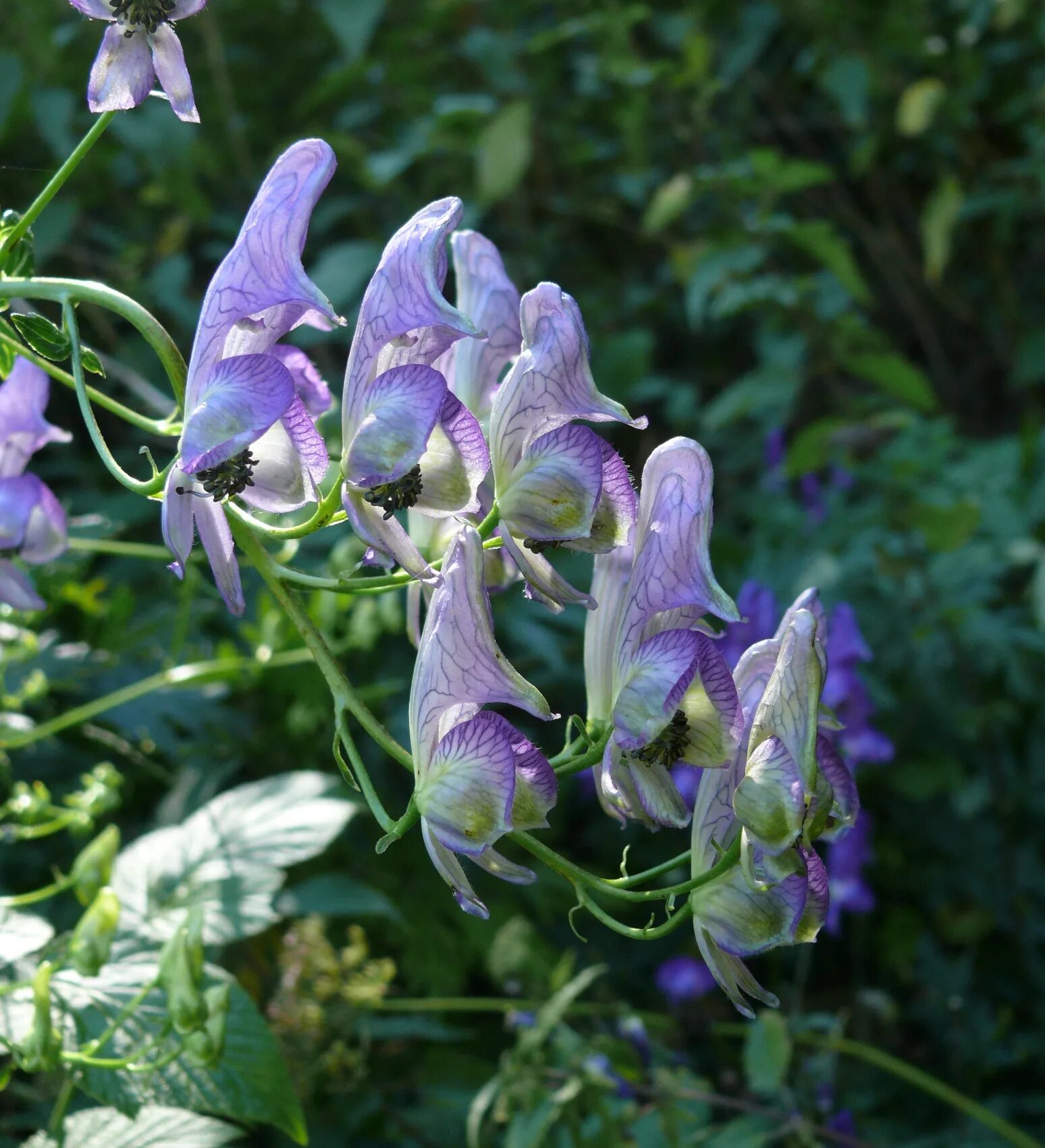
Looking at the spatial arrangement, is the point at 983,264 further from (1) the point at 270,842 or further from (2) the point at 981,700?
(1) the point at 270,842

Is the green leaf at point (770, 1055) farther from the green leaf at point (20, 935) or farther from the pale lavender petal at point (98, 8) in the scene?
the pale lavender petal at point (98, 8)

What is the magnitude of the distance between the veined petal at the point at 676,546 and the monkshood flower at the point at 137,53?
0.80 feet

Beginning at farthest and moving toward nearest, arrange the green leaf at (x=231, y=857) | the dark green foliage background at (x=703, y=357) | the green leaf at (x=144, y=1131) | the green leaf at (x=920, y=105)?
the green leaf at (x=920, y=105)
the dark green foliage background at (x=703, y=357)
the green leaf at (x=231, y=857)
the green leaf at (x=144, y=1131)

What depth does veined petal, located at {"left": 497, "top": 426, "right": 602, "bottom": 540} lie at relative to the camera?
50cm

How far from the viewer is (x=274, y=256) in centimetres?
51

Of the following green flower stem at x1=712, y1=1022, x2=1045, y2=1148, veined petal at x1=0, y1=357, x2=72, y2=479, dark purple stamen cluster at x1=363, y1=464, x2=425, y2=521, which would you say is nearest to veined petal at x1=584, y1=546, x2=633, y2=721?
dark purple stamen cluster at x1=363, y1=464, x2=425, y2=521

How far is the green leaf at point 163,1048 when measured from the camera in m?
0.66

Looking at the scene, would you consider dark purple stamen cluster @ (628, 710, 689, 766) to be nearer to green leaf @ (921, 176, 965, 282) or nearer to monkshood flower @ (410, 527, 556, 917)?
monkshood flower @ (410, 527, 556, 917)

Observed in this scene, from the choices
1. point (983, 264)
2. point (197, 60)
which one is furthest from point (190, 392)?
point (983, 264)

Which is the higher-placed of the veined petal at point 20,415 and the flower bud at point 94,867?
the veined petal at point 20,415

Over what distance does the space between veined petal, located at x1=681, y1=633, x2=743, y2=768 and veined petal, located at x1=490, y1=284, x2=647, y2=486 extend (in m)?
0.10

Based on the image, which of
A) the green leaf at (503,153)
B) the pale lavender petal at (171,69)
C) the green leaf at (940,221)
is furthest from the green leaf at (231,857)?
the green leaf at (940,221)

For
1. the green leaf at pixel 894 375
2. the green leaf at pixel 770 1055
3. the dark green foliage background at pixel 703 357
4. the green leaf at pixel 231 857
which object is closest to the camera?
the green leaf at pixel 231 857

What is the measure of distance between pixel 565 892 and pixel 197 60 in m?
1.50
